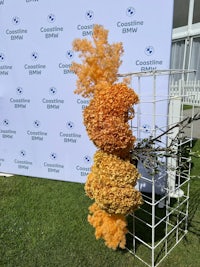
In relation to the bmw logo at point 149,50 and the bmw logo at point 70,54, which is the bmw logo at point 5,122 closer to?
the bmw logo at point 70,54

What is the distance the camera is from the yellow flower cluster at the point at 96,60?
1.69 m

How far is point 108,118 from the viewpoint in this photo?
166cm

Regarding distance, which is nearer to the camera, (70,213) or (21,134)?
(70,213)

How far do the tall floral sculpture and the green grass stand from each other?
815 millimetres

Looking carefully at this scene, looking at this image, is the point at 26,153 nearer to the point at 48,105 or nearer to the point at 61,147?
the point at 61,147

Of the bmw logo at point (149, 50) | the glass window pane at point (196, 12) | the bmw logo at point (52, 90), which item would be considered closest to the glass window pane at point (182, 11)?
the glass window pane at point (196, 12)

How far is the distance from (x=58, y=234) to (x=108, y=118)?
1.70 m

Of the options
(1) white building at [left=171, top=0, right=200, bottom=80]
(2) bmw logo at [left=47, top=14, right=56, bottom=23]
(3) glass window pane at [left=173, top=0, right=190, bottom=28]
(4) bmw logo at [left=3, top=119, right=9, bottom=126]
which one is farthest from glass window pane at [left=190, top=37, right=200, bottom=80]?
(4) bmw logo at [left=3, top=119, right=9, bottom=126]

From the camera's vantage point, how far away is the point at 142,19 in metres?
3.05

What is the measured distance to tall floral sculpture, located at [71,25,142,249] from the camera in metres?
1.67

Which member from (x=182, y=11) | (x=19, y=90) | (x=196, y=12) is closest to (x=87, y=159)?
(x=19, y=90)

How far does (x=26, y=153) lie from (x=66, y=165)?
2.47ft

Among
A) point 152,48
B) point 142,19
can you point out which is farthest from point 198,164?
point 142,19

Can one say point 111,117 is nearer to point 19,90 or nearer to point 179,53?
point 19,90
